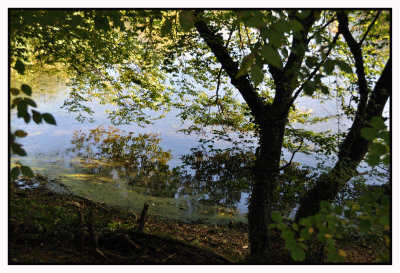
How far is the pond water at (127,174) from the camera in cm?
452

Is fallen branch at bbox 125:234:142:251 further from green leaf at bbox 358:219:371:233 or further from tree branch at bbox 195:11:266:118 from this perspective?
tree branch at bbox 195:11:266:118

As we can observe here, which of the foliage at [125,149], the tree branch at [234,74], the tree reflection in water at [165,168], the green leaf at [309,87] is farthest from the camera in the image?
the foliage at [125,149]

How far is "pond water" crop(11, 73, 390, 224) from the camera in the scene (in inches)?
178

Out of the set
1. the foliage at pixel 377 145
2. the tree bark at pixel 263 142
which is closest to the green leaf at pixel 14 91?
the foliage at pixel 377 145

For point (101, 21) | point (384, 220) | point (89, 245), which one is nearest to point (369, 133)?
point (384, 220)

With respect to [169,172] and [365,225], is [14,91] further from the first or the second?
[169,172]

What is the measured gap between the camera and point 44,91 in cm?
711

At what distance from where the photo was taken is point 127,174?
5801 millimetres

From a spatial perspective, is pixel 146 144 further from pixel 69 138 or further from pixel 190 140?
pixel 69 138

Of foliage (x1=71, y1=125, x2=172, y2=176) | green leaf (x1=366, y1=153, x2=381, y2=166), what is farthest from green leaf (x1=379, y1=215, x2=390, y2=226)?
foliage (x1=71, y1=125, x2=172, y2=176)

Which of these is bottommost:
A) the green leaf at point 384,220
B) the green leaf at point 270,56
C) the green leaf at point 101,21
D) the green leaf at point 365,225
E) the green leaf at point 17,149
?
the green leaf at point 365,225

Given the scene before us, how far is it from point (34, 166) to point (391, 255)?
Result: 566 centimetres

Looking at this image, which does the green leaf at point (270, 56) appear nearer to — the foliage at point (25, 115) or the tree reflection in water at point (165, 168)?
the foliage at point (25, 115)

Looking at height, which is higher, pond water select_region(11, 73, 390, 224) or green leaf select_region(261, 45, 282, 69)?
green leaf select_region(261, 45, 282, 69)
